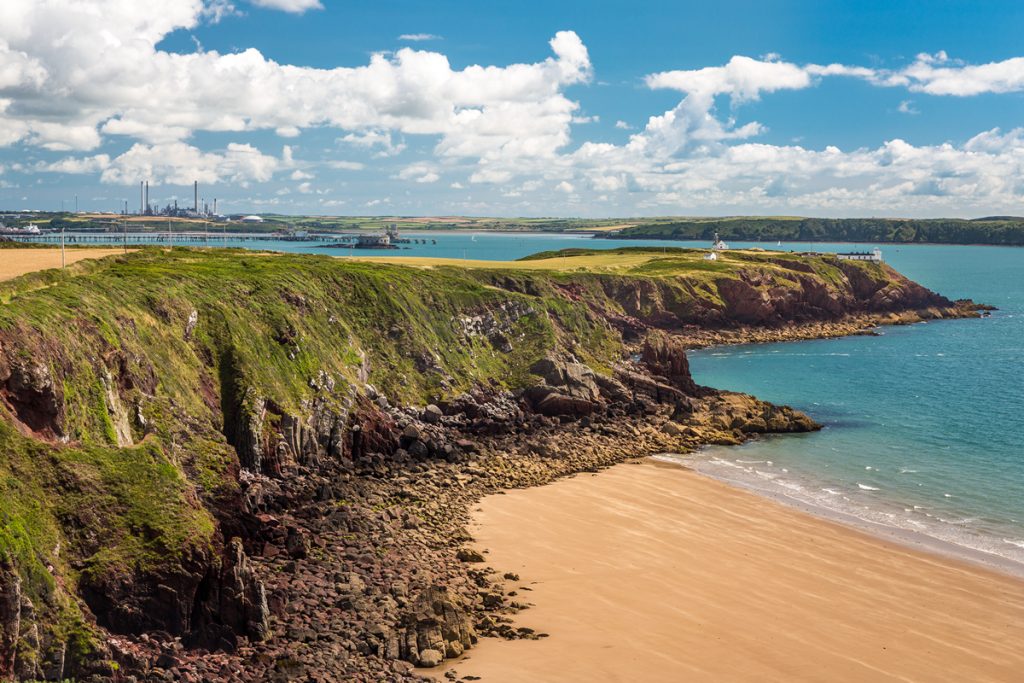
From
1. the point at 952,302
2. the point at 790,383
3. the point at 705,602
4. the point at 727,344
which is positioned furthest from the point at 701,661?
the point at 952,302

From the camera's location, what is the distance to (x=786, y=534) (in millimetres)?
42844

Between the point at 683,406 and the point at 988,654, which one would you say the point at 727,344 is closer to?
the point at 683,406

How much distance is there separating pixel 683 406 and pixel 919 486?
64.3ft

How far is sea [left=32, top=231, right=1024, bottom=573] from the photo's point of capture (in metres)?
46.1

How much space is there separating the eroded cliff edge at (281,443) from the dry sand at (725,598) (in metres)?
2.43

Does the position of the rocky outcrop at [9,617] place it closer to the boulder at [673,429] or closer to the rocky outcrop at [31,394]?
the rocky outcrop at [31,394]

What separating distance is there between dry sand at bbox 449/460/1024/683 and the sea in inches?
164

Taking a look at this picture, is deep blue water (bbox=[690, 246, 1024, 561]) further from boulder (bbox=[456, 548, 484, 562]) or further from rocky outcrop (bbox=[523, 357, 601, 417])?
boulder (bbox=[456, 548, 484, 562])

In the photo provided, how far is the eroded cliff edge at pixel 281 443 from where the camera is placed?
85.0 feet

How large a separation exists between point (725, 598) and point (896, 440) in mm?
32526

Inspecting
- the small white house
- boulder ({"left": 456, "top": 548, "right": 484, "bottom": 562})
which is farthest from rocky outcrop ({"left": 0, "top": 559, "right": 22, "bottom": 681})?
the small white house

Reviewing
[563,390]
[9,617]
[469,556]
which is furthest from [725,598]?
[563,390]

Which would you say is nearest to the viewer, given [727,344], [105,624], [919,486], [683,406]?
[105,624]

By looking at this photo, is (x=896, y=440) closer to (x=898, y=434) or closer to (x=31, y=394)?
(x=898, y=434)
